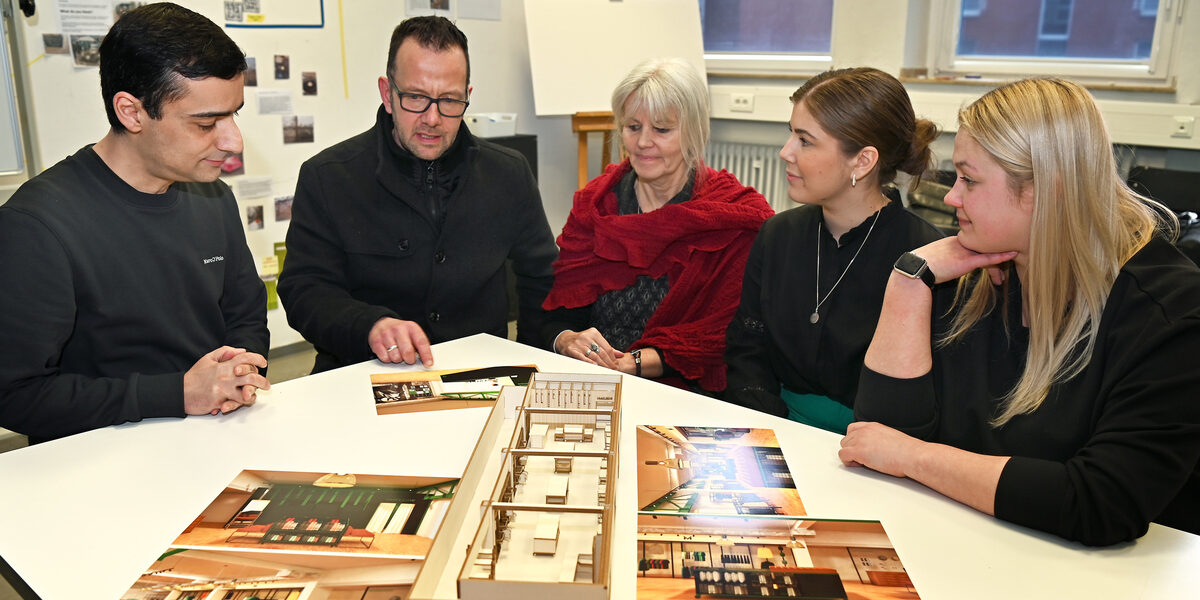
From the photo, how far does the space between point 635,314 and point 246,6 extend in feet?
6.86

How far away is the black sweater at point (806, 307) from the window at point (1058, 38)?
259 centimetres

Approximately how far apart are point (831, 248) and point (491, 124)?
257 centimetres

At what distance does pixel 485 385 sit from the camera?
1.56 metres

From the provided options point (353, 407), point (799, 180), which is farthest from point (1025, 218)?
point (353, 407)

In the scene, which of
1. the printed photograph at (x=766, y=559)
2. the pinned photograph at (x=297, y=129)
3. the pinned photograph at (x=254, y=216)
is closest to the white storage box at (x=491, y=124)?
the pinned photograph at (x=297, y=129)

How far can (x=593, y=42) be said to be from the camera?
4289 millimetres

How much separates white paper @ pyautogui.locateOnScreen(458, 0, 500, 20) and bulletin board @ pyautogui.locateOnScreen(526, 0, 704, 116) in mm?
250

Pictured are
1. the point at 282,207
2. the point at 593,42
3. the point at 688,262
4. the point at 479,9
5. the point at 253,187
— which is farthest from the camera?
the point at 593,42

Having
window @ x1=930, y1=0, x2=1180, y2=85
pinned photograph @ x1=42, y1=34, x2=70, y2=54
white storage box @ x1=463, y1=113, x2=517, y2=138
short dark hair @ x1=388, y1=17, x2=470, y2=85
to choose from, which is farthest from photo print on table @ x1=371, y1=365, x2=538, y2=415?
window @ x1=930, y1=0, x2=1180, y2=85

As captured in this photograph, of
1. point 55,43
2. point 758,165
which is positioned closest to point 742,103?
point 758,165

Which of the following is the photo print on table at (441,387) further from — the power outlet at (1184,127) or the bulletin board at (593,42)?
the power outlet at (1184,127)

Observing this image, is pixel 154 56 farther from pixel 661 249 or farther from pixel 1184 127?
pixel 1184 127

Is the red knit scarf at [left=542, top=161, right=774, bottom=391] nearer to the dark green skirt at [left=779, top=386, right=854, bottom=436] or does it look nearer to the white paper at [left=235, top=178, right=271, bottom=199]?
the dark green skirt at [left=779, top=386, right=854, bottom=436]

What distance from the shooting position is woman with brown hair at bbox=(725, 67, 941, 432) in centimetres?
175
